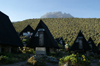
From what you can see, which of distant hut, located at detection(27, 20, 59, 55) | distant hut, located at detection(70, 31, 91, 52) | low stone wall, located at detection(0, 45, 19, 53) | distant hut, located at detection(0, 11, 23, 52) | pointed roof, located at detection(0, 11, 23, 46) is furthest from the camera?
distant hut, located at detection(70, 31, 91, 52)

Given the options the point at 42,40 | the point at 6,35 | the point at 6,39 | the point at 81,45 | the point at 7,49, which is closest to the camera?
the point at 6,39

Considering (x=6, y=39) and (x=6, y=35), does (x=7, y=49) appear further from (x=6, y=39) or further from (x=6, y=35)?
(x=6, y=39)

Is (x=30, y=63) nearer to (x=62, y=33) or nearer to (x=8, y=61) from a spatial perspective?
(x=8, y=61)

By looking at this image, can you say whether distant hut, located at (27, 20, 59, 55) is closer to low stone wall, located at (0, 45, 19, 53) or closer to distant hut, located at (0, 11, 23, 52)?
distant hut, located at (0, 11, 23, 52)

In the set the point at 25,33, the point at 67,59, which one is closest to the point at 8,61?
the point at 67,59

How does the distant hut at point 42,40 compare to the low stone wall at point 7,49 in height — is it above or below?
above

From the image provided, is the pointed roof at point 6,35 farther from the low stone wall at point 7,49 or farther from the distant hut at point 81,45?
the distant hut at point 81,45

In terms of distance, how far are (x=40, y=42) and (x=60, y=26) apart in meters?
68.2

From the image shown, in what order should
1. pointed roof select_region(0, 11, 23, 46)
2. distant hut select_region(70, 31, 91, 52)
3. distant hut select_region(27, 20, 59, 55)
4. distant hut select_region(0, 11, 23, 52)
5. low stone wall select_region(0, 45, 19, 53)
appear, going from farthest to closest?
distant hut select_region(70, 31, 91, 52), distant hut select_region(27, 20, 59, 55), low stone wall select_region(0, 45, 19, 53), distant hut select_region(0, 11, 23, 52), pointed roof select_region(0, 11, 23, 46)

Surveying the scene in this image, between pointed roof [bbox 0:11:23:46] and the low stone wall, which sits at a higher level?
pointed roof [bbox 0:11:23:46]

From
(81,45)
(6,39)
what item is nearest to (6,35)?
(6,39)

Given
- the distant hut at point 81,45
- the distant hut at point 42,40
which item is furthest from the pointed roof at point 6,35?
the distant hut at point 81,45

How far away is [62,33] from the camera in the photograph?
74.4 meters

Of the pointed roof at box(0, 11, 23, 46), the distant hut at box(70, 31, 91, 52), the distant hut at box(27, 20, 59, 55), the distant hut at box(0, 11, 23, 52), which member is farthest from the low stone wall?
Answer: the distant hut at box(70, 31, 91, 52)
